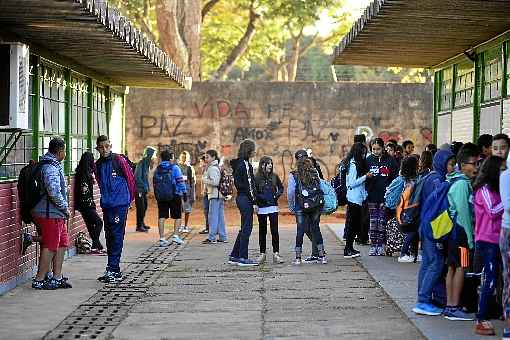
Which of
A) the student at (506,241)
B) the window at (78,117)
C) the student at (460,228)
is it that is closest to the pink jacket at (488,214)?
the student at (506,241)

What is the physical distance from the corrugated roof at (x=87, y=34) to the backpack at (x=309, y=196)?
2.93 metres

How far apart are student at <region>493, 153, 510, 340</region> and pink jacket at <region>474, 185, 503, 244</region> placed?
0.33m

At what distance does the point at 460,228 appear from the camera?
32.7ft

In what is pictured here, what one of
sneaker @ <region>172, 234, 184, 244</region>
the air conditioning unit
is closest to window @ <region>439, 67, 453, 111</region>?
sneaker @ <region>172, 234, 184, 244</region>

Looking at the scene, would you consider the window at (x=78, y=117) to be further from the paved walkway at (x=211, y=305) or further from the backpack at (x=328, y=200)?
the backpack at (x=328, y=200)

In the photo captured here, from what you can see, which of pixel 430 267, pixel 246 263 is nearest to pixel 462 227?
pixel 430 267

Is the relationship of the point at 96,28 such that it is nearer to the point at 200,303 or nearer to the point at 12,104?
the point at 12,104

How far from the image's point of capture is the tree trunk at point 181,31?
33.8m

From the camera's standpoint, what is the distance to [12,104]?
39.0 feet

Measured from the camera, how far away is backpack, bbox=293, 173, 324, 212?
1480 cm

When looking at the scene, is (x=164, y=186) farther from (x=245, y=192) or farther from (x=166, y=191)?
A: (x=245, y=192)

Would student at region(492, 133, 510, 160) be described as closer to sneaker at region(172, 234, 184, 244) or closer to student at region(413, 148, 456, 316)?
student at region(413, 148, 456, 316)

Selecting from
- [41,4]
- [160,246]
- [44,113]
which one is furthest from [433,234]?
[160,246]

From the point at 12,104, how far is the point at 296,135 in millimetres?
17441
